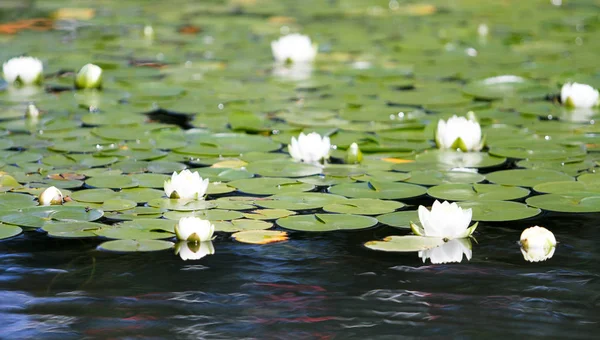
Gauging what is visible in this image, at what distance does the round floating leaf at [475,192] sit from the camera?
282 cm

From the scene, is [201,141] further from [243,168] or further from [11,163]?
[11,163]

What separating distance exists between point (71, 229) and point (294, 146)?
93 cm

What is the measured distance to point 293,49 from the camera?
190 inches

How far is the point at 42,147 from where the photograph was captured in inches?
134

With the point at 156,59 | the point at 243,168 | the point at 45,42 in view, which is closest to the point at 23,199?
the point at 243,168

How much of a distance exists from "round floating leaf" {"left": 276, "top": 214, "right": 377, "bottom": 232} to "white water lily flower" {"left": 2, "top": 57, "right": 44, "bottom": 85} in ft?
7.02

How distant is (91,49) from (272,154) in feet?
7.30

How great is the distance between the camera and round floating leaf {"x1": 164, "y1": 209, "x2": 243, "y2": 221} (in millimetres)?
2654

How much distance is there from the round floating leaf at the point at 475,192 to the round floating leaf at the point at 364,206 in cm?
15

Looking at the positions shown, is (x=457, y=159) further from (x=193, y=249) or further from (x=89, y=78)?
(x=89, y=78)

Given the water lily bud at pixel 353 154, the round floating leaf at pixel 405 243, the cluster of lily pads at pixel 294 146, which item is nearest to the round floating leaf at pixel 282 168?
the cluster of lily pads at pixel 294 146

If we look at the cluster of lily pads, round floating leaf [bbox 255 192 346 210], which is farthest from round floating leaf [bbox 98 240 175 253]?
round floating leaf [bbox 255 192 346 210]

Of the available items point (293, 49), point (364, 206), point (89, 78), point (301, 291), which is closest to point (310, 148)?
point (364, 206)

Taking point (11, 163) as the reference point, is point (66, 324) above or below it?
below
